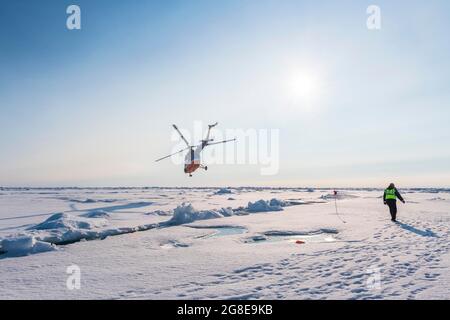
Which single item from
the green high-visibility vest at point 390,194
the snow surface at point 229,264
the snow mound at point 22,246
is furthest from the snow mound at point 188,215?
the green high-visibility vest at point 390,194

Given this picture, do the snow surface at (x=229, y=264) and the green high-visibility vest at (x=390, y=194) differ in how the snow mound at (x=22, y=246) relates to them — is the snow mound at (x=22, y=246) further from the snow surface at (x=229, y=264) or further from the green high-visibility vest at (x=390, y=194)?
the green high-visibility vest at (x=390, y=194)

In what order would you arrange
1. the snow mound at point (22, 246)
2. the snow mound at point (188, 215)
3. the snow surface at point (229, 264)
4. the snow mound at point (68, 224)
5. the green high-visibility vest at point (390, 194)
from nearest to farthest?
the snow surface at point (229, 264)
the snow mound at point (22, 246)
the snow mound at point (68, 224)
the green high-visibility vest at point (390, 194)
the snow mound at point (188, 215)

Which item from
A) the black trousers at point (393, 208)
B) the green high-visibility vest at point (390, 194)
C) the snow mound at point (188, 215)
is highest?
the green high-visibility vest at point (390, 194)

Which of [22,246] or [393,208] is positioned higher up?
[393,208]

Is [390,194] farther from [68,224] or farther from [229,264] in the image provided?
[68,224]

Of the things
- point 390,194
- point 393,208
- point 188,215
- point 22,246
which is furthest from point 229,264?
point 390,194

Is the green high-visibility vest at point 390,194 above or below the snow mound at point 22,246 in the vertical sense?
→ above

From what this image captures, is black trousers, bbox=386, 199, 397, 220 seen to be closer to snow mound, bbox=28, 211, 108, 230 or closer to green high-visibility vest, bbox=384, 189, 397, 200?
green high-visibility vest, bbox=384, 189, 397, 200

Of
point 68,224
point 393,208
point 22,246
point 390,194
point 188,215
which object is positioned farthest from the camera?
point 188,215

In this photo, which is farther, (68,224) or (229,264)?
(68,224)
